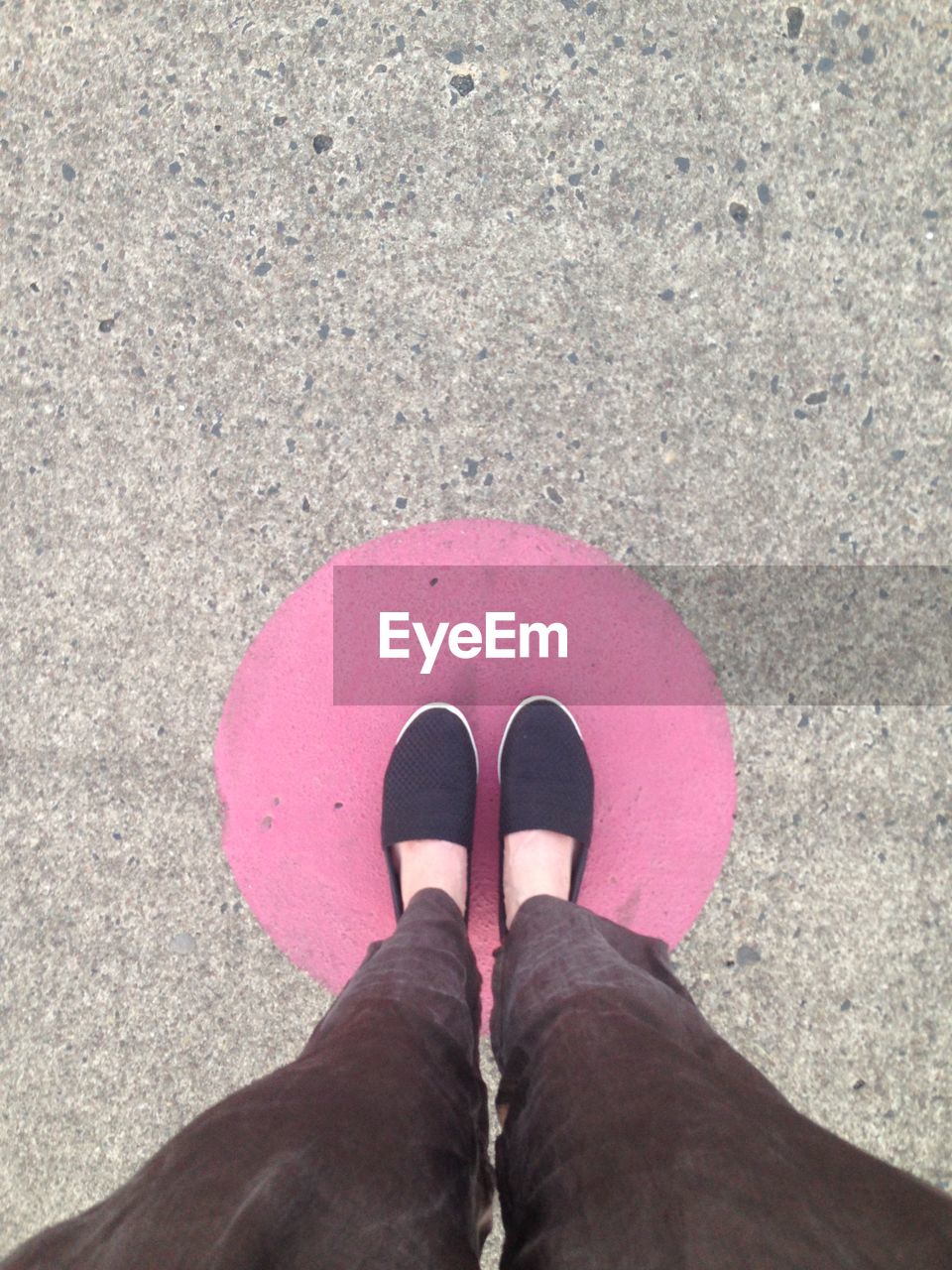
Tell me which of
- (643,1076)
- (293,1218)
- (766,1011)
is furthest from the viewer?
(766,1011)

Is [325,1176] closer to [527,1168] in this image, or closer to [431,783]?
[527,1168]

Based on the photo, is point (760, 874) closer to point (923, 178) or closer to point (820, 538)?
point (820, 538)

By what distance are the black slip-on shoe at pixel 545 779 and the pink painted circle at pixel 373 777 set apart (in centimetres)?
6

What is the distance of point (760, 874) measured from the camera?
76.9 inches

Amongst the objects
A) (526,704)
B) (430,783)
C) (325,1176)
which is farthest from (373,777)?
(325,1176)

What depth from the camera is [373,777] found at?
208 cm

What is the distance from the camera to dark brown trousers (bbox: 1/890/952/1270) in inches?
36.7

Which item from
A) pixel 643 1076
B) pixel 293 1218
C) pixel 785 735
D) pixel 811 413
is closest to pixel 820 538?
pixel 811 413

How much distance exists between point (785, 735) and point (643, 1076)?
41.7 inches

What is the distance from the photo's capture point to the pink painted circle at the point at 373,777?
199 centimetres

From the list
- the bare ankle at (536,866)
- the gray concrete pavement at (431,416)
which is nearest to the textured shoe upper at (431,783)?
the bare ankle at (536,866)

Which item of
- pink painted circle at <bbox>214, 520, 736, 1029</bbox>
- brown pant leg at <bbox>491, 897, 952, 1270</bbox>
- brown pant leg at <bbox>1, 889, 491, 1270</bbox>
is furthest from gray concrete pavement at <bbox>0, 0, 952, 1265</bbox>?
brown pant leg at <bbox>1, 889, 491, 1270</bbox>

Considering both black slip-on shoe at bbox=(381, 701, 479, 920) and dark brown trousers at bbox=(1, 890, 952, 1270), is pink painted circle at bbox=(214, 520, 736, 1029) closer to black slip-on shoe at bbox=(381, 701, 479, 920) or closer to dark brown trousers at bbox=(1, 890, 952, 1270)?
black slip-on shoe at bbox=(381, 701, 479, 920)

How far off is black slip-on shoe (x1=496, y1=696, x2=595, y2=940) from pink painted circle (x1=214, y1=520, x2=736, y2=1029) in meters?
0.06
